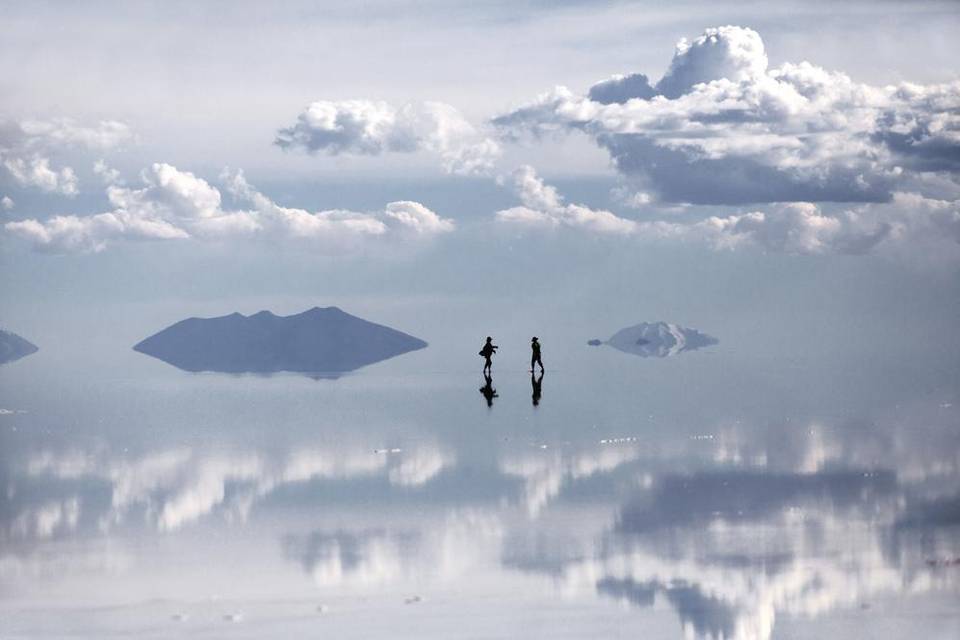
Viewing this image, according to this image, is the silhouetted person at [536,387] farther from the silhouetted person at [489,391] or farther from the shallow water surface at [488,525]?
the shallow water surface at [488,525]

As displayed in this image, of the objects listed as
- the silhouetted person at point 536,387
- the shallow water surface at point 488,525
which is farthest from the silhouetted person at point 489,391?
the shallow water surface at point 488,525

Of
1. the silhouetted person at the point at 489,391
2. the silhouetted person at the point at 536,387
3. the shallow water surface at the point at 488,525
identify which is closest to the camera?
the shallow water surface at the point at 488,525

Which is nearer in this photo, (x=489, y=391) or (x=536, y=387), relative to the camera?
(x=489, y=391)

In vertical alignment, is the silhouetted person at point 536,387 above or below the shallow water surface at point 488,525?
above

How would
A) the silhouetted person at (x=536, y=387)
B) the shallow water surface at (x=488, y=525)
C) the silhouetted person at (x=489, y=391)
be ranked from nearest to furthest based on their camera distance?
the shallow water surface at (x=488, y=525) → the silhouetted person at (x=536, y=387) → the silhouetted person at (x=489, y=391)

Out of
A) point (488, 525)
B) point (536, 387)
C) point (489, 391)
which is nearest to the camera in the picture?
point (488, 525)

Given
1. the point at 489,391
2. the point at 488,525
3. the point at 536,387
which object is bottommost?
the point at 488,525

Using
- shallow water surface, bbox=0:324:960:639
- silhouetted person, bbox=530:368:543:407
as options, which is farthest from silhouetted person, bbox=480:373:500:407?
shallow water surface, bbox=0:324:960:639

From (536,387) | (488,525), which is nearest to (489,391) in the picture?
(536,387)

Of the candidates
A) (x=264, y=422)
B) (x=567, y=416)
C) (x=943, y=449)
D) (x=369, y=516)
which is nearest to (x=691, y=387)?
(x=567, y=416)

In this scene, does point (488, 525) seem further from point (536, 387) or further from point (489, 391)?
point (536, 387)

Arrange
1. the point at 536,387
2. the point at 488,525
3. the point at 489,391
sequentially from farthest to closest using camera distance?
the point at 536,387 → the point at 489,391 → the point at 488,525

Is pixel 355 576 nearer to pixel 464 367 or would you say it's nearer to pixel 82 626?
pixel 82 626

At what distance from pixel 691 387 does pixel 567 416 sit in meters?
24.2
